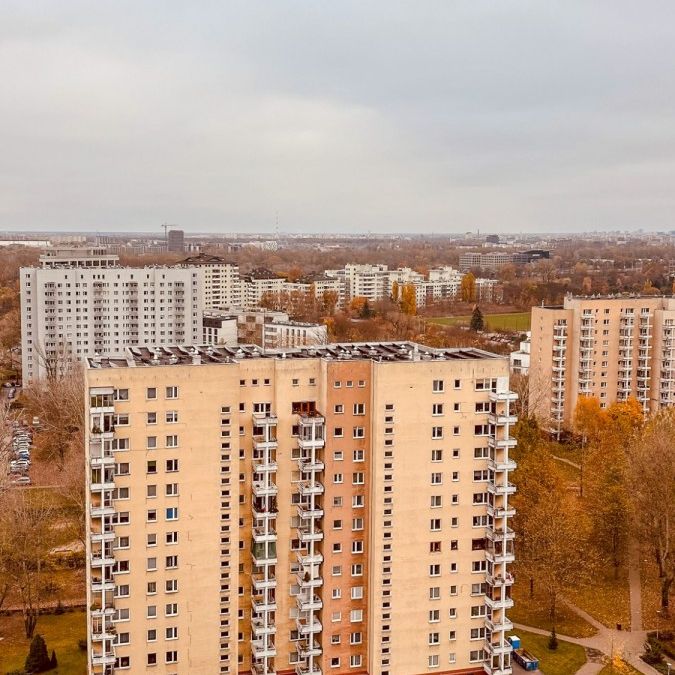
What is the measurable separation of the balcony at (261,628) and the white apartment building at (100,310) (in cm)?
5566

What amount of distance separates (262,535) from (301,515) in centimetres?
158

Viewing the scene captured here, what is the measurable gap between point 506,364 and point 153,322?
61870 mm

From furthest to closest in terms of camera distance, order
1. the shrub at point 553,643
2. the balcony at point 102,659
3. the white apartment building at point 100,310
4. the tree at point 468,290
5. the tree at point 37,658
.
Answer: the tree at point 468,290 → the white apartment building at point 100,310 → the shrub at point 553,643 → the tree at point 37,658 → the balcony at point 102,659

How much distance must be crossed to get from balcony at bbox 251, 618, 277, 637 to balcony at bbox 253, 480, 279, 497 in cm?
473

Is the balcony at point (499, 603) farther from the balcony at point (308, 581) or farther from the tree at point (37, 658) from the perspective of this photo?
the tree at point (37, 658)

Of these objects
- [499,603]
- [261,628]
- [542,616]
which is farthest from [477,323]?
[261,628]

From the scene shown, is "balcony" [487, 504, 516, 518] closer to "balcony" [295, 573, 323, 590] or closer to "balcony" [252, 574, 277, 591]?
"balcony" [295, 573, 323, 590]

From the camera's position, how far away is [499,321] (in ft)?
422

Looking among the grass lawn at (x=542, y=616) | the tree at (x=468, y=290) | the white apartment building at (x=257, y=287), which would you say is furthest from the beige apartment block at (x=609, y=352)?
the tree at (x=468, y=290)

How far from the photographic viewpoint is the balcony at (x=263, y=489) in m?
30.2

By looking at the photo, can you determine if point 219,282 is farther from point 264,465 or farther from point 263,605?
point 263,605

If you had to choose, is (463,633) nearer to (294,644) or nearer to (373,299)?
(294,644)

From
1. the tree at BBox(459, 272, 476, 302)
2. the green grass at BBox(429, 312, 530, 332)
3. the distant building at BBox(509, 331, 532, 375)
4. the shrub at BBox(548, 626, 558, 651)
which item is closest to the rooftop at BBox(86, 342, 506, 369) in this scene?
the shrub at BBox(548, 626, 558, 651)

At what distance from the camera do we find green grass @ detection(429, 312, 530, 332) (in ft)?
400
